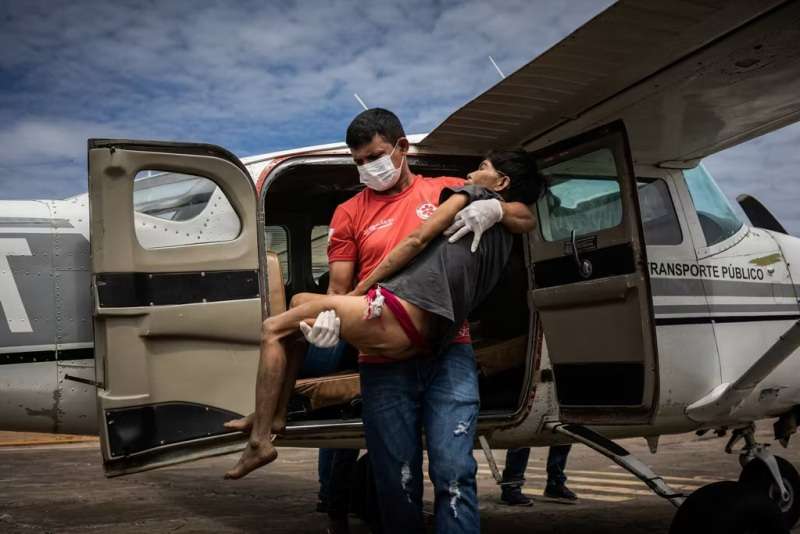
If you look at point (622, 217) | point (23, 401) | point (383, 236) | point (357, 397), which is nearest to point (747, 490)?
point (622, 217)

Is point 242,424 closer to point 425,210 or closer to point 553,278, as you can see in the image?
point 425,210

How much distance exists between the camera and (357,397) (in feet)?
16.4

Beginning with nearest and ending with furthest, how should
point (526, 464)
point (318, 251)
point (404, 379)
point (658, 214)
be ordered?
point (404, 379) → point (658, 214) → point (318, 251) → point (526, 464)

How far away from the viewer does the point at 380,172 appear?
3.44 m

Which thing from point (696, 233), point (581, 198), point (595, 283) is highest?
point (581, 198)

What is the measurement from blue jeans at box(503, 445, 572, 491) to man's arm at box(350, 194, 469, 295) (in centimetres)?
465

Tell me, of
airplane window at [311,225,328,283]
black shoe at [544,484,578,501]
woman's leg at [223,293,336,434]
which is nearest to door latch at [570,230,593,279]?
woman's leg at [223,293,336,434]

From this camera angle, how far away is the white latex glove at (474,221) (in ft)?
10.0

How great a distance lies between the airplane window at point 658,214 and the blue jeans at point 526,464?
9.43 ft

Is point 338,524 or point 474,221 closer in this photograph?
point 474,221

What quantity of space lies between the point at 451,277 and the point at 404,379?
17.8 inches

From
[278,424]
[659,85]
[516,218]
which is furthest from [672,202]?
[278,424]

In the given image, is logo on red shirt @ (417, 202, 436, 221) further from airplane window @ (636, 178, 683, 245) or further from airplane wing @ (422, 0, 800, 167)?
airplane window @ (636, 178, 683, 245)

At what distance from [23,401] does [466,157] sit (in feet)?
9.59
